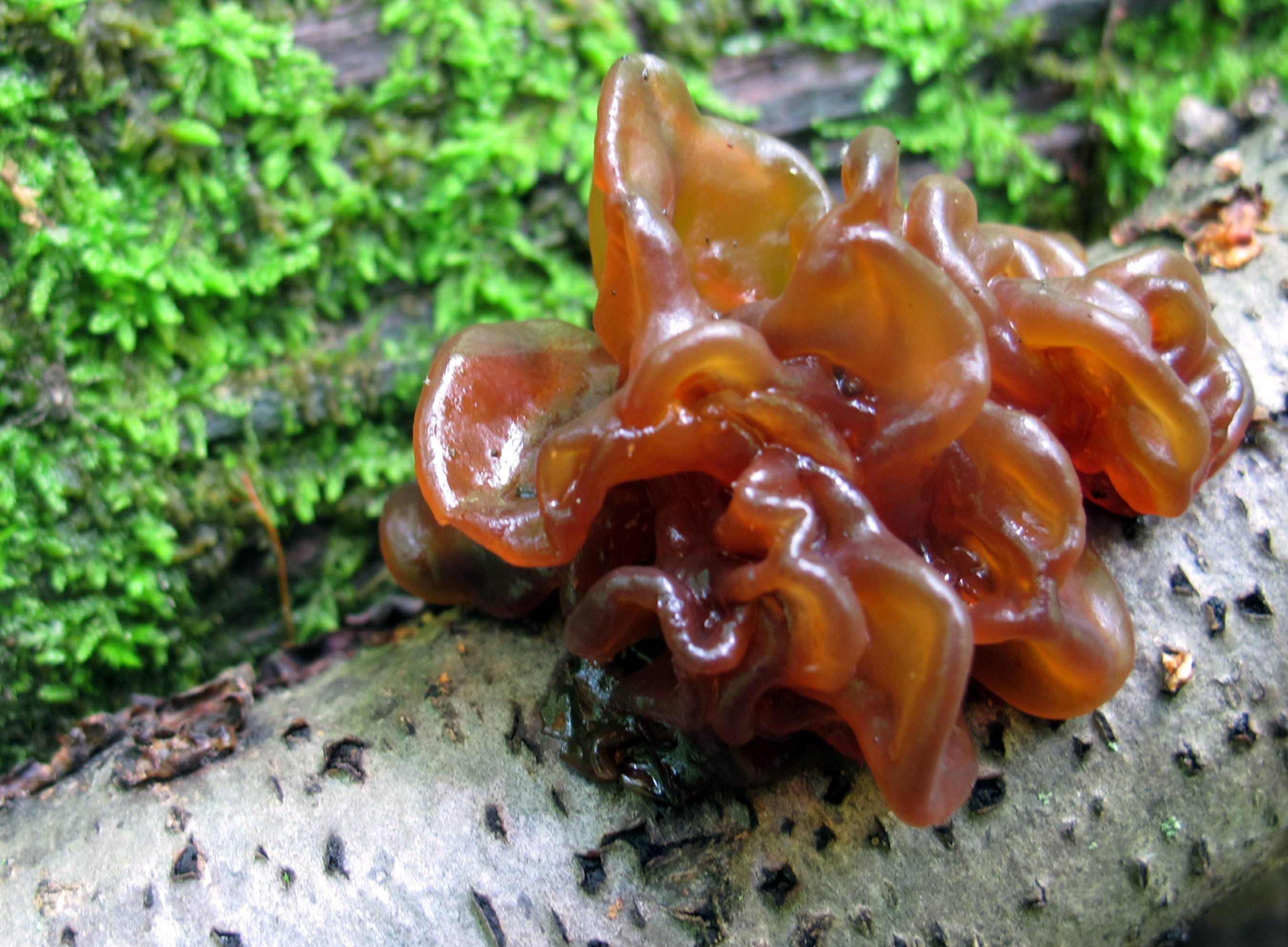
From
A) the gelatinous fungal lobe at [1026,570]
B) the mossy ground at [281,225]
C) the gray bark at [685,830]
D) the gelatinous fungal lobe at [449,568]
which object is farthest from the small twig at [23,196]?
the gelatinous fungal lobe at [1026,570]

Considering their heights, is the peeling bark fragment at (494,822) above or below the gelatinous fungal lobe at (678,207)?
below

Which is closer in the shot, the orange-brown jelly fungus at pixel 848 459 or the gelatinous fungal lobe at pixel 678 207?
the orange-brown jelly fungus at pixel 848 459

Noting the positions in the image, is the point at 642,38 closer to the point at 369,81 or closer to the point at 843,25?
the point at 843,25

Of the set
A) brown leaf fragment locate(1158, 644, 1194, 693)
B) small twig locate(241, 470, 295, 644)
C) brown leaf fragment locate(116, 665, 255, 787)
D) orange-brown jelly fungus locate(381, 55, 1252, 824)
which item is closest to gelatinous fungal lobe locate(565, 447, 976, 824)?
orange-brown jelly fungus locate(381, 55, 1252, 824)

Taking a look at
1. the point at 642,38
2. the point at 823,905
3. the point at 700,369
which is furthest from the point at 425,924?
the point at 642,38

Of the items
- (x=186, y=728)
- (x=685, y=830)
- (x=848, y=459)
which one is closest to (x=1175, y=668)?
(x=848, y=459)

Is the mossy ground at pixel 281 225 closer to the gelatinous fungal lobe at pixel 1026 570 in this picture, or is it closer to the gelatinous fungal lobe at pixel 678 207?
the gelatinous fungal lobe at pixel 678 207
